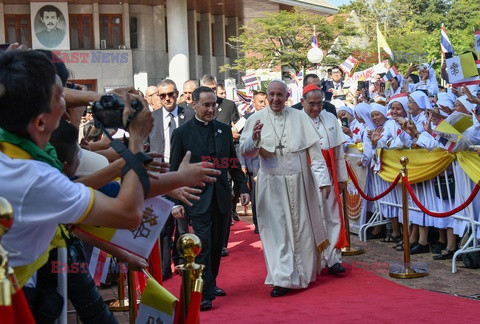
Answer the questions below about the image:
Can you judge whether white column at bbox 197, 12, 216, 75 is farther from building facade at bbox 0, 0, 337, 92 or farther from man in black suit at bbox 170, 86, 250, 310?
man in black suit at bbox 170, 86, 250, 310

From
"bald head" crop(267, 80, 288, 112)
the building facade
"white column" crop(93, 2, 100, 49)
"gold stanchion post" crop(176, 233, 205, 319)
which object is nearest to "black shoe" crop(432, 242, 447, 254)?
"bald head" crop(267, 80, 288, 112)

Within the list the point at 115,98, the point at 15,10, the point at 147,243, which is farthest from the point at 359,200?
the point at 15,10

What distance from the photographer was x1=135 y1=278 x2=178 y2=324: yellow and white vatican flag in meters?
3.67

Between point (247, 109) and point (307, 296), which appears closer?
point (307, 296)

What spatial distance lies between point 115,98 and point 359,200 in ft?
31.2

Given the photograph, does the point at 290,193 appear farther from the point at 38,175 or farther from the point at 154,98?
the point at 38,175

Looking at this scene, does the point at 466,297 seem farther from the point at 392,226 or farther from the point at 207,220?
the point at 392,226

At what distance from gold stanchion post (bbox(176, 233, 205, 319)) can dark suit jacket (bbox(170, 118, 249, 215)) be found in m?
4.42

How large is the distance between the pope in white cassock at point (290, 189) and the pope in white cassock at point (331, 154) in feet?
2.34

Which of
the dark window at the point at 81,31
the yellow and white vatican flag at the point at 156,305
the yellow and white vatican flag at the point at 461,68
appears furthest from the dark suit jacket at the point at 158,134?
the dark window at the point at 81,31

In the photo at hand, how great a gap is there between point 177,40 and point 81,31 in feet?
15.9

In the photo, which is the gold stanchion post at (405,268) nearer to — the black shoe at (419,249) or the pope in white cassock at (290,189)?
the pope in white cassock at (290,189)

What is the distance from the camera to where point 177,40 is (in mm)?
38312

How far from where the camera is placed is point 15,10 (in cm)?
3859
